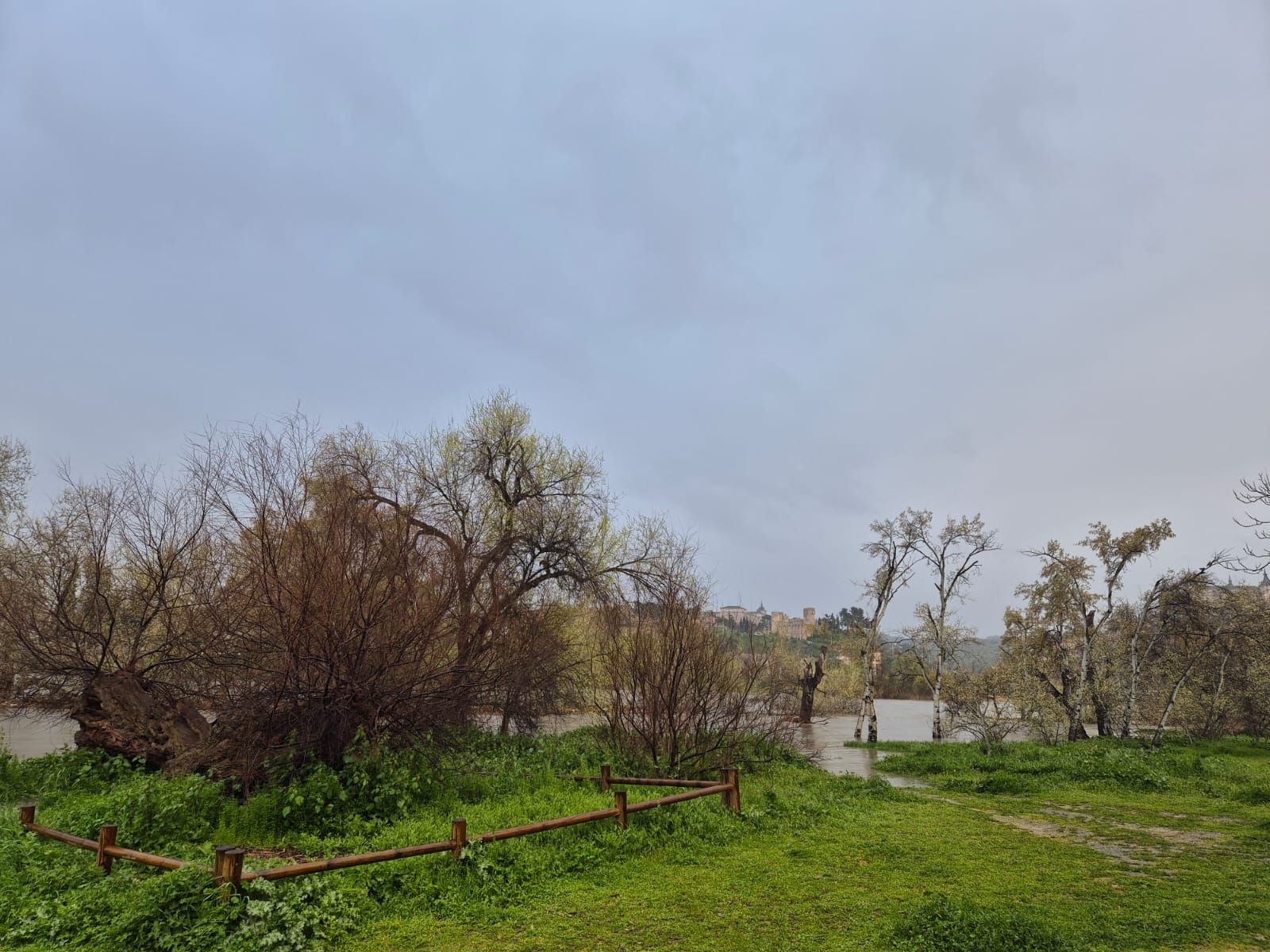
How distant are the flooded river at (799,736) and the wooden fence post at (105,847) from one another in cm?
872

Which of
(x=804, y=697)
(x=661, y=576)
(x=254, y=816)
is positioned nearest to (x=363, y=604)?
(x=254, y=816)

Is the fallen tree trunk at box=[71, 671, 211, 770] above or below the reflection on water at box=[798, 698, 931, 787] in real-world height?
above

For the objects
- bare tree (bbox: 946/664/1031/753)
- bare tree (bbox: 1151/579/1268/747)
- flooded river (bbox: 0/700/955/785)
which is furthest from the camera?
bare tree (bbox: 946/664/1031/753)

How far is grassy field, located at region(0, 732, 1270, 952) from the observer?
5828 millimetres

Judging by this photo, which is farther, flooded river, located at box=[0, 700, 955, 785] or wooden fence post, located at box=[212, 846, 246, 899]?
flooded river, located at box=[0, 700, 955, 785]

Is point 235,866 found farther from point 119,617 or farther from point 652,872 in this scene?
point 119,617

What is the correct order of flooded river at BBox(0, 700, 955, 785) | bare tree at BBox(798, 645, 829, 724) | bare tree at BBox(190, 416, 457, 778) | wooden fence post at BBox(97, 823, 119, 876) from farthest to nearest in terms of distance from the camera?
bare tree at BBox(798, 645, 829, 724) → flooded river at BBox(0, 700, 955, 785) → bare tree at BBox(190, 416, 457, 778) → wooden fence post at BBox(97, 823, 119, 876)

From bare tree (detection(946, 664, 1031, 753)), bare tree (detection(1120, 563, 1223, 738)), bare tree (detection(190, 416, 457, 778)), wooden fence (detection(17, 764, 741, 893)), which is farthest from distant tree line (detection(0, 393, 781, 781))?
bare tree (detection(1120, 563, 1223, 738))

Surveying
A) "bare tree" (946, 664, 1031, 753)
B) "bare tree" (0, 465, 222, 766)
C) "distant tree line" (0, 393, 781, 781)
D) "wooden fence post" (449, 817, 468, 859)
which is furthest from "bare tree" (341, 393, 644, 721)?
"bare tree" (946, 664, 1031, 753)

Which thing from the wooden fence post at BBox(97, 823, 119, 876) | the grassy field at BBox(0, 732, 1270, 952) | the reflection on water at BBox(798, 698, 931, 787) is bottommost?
the reflection on water at BBox(798, 698, 931, 787)

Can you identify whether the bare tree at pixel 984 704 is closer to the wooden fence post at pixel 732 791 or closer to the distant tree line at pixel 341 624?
the distant tree line at pixel 341 624

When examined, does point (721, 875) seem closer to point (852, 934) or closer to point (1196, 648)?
point (852, 934)

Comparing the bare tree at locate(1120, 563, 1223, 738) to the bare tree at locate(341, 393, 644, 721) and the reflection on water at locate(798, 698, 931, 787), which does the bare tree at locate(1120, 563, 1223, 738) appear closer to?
the reflection on water at locate(798, 698, 931, 787)

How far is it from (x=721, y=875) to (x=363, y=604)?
20.2ft
